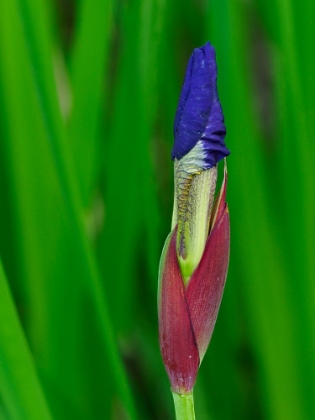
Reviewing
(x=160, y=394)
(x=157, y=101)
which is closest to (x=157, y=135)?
(x=157, y=101)

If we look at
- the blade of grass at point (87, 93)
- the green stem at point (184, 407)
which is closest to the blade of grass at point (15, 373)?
the green stem at point (184, 407)

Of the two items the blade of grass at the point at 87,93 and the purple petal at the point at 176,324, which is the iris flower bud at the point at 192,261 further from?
the blade of grass at the point at 87,93

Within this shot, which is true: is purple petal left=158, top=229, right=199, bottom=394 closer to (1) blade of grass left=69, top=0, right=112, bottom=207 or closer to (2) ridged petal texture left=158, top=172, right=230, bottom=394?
(2) ridged petal texture left=158, top=172, right=230, bottom=394

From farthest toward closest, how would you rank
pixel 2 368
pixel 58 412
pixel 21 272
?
pixel 21 272 < pixel 58 412 < pixel 2 368

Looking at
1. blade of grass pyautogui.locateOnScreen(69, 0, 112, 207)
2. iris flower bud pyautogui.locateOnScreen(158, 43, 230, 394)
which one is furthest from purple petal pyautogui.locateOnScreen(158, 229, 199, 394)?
blade of grass pyautogui.locateOnScreen(69, 0, 112, 207)

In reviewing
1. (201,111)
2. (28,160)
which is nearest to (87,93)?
(28,160)

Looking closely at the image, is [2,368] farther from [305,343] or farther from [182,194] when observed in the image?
[305,343]

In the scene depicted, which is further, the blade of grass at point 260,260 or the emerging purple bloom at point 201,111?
the blade of grass at point 260,260

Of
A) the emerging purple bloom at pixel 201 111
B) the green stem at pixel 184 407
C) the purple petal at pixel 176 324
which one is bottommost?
the green stem at pixel 184 407
